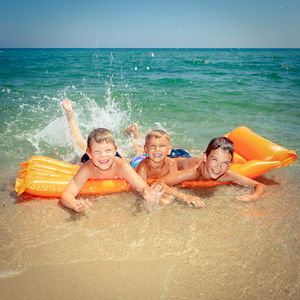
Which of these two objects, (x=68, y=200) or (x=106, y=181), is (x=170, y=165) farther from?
(x=68, y=200)

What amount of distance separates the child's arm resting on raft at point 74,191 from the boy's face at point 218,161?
1455 millimetres

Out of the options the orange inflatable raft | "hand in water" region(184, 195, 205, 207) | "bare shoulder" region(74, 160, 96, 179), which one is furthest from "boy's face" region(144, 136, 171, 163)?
"bare shoulder" region(74, 160, 96, 179)

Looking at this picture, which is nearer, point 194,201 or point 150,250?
point 150,250

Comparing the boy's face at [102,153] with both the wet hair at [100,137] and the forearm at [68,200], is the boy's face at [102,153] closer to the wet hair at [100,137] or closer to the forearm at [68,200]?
the wet hair at [100,137]

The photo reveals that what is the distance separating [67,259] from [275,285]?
157cm

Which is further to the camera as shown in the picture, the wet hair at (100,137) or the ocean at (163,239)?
the wet hair at (100,137)

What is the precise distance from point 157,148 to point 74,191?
1.07 metres

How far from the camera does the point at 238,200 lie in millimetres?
2814

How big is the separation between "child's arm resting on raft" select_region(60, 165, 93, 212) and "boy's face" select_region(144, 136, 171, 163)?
80cm

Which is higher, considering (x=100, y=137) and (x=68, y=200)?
(x=100, y=137)

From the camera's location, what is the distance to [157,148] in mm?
2945

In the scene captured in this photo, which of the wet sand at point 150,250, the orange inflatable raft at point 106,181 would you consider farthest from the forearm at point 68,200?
the orange inflatable raft at point 106,181

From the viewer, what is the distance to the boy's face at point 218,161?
279 centimetres

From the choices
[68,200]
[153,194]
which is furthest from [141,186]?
[68,200]
